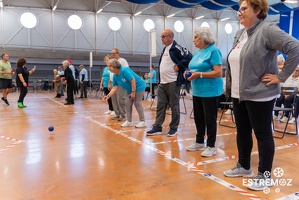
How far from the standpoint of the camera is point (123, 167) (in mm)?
2652

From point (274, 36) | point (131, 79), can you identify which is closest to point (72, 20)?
point (131, 79)

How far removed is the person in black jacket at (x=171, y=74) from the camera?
3762 millimetres

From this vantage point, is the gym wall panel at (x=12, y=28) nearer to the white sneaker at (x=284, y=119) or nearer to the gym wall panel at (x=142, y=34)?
the gym wall panel at (x=142, y=34)

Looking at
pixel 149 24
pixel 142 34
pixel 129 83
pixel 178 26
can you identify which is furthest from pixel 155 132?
pixel 178 26

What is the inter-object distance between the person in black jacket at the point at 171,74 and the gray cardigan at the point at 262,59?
169cm

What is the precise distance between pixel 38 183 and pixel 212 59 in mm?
2060

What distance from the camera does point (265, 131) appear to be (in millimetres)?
2029

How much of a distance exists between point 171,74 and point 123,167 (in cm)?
169

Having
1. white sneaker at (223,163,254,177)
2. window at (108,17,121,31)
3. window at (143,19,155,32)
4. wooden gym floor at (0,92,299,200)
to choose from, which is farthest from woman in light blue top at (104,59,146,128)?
window at (143,19,155,32)

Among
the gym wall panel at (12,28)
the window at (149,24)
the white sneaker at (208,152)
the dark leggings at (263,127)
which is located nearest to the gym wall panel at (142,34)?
the window at (149,24)

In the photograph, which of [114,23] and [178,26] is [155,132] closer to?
[114,23]

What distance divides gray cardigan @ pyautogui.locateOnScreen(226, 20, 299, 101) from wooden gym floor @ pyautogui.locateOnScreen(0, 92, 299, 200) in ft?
2.54

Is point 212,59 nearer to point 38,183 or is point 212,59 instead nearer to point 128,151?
point 128,151

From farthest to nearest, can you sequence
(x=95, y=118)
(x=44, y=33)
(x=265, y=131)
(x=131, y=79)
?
(x=44, y=33), (x=95, y=118), (x=131, y=79), (x=265, y=131)
